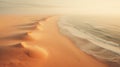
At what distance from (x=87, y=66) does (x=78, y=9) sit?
18259 millimetres

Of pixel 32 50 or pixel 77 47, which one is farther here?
pixel 77 47

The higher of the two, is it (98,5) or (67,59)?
(67,59)

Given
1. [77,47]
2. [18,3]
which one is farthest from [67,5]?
[77,47]

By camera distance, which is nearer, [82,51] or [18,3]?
[82,51]

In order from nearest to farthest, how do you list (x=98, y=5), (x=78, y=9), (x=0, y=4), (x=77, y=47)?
(x=77, y=47), (x=0, y=4), (x=78, y=9), (x=98, y=5)

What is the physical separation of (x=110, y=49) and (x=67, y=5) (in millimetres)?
17547

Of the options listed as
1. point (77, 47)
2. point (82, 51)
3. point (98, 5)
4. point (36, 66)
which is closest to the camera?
point (36, 66)

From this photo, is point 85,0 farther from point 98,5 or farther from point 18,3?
point 18,3

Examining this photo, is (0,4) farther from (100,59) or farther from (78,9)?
(100,59)

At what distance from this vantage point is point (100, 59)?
4.84 meters

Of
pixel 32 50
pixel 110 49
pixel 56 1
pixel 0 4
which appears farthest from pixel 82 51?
pixel 56 1

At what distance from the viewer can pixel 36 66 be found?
13.9 feet

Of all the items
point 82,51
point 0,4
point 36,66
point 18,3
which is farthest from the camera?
point 18,3

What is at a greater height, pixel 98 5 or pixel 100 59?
pixel 100 59
